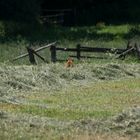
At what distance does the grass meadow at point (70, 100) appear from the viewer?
14.6m

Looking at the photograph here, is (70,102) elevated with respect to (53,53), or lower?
elevated

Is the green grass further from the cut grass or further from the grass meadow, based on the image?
the cut grass

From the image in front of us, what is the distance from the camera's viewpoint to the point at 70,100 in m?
20.5

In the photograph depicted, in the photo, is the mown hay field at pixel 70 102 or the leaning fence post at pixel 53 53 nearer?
the mown hay field at pixel 70 102

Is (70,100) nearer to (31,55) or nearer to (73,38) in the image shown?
(31,55)

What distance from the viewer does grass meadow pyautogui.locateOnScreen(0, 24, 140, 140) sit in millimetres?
14648

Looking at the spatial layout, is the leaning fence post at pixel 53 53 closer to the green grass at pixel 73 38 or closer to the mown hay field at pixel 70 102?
the green grass at pixel 73 38

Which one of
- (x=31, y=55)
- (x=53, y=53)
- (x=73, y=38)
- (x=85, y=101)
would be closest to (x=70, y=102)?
(x=85, y=101)

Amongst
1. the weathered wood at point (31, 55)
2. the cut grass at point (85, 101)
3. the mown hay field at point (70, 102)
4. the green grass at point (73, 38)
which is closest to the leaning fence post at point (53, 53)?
the green grass at point (73, 38)

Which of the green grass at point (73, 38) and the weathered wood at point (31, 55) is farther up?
the weathered wood at point (31, 55)

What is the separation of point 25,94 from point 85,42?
2296 centimetres

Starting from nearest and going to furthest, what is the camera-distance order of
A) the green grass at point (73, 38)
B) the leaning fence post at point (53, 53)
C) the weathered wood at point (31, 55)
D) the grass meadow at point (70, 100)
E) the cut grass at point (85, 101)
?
the grass meadow at point (70, 100) → the cut grass at point (85, 101) → the weathered wood at point (31, 55) → the leaning fence post at point (53, 53) → the green grass at point (73, 38)

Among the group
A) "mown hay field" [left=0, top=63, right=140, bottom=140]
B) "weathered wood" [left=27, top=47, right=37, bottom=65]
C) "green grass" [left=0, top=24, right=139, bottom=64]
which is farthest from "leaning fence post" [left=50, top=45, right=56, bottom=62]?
"mown hay field" [left=0, top=63, right=140, bottom=140]

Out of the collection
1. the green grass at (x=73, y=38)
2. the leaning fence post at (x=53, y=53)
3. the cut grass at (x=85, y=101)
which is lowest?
the green grass at (x=73, y=38)
